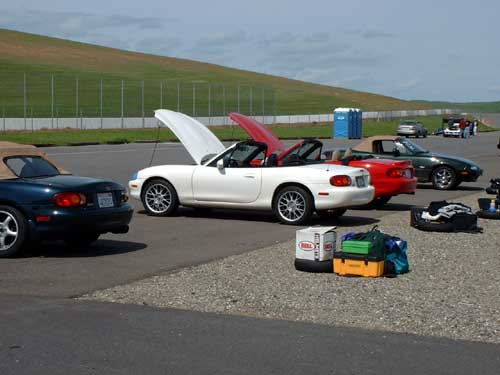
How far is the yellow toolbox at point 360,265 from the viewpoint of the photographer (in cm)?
970

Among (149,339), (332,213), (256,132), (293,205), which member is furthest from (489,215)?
(149,339)

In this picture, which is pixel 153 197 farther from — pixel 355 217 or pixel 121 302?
pixel 121 302

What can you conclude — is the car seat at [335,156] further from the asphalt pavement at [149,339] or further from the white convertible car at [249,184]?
the asphalt pavement at [149,339]

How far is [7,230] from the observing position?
10.9 meters

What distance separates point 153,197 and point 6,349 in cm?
939

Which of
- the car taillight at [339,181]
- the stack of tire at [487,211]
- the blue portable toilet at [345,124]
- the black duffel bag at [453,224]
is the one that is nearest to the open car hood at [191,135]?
the car taillight at [339,181]

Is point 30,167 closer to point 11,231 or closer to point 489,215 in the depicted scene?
point 11,231

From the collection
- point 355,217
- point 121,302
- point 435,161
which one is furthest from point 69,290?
point 435,161

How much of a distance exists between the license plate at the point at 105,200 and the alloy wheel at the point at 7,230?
1018 millimetres

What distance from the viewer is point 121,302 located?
8344mm

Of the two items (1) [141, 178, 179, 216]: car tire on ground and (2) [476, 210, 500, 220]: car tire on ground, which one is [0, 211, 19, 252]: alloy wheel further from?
(2) [476, 210, 500, 220]: car tire on ground

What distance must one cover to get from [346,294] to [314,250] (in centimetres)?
125

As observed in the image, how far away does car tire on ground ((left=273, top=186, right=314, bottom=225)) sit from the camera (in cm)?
1466

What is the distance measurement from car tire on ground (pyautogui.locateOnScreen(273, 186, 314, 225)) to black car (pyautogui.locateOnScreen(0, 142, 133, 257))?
4025 mm
